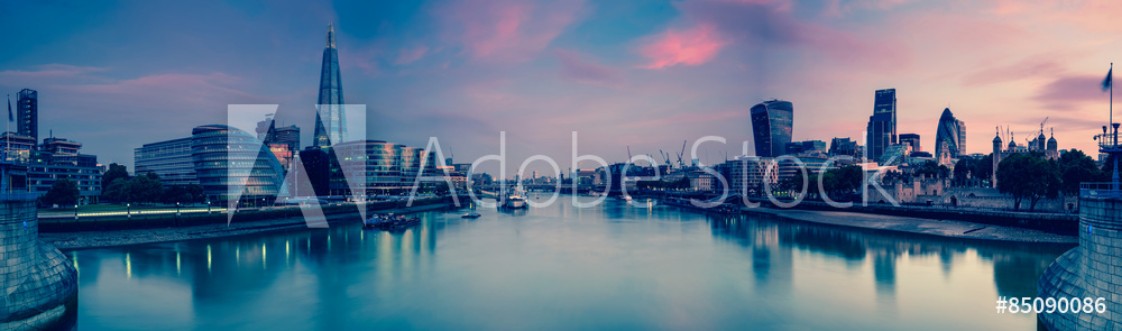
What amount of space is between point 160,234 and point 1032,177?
308ft

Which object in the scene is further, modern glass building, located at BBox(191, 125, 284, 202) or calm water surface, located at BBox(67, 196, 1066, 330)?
modern glass building, located at BBox(191, 125, 284, 202)

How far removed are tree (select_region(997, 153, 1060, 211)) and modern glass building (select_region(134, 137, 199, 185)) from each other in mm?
134813

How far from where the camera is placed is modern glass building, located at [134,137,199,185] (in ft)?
356

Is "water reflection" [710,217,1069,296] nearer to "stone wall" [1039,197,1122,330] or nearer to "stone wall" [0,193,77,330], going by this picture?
"stone wall" [1039,197,1122,330]

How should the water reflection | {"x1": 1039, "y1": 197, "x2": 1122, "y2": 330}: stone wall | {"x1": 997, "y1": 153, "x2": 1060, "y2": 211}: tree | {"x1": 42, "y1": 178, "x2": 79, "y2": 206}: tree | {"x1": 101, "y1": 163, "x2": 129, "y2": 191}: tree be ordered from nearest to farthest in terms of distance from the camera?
{"x1": 1039, "y1": 197, "x2": 1122, "y2": 330}: stone wall, the water reflection, {"x1": 997, "y1": 153, "x2": 1060, "y2": 211}: tree, {"x1": 42, "y1": 178, "x2": 79, "y2": 206}: tree, {"x1": 101, "y1": 163, "x2": 129, "y2": 191}: tree

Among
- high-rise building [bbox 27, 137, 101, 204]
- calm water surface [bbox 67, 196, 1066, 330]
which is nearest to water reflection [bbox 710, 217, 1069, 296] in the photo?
calm water surface [bbox 67, 196, 1066, 330]

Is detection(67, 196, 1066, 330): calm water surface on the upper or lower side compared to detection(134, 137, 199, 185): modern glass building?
lower

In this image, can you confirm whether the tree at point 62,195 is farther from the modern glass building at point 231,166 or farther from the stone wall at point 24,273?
the stone wall at point 24,273

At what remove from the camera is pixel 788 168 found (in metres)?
196

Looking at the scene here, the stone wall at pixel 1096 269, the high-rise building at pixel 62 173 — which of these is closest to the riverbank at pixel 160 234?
the high-rise building at pixel 62 173

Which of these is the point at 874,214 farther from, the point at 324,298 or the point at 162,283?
the point at 162,283

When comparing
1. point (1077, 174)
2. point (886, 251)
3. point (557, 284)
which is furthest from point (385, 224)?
point (1077, 174)

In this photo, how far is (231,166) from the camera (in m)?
90.8

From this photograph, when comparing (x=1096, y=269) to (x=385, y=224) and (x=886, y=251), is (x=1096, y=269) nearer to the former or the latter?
(x=886, y=251)
